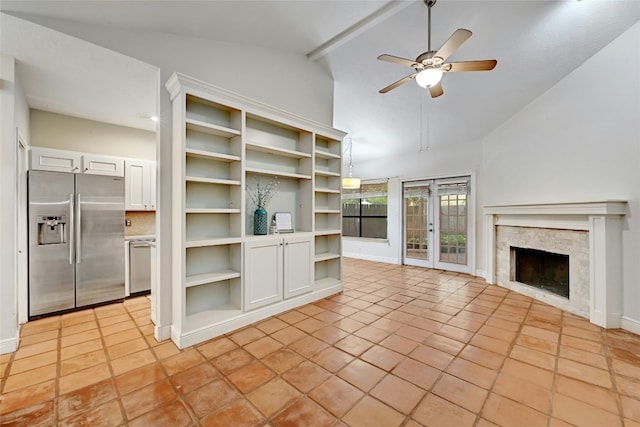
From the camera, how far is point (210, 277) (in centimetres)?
269

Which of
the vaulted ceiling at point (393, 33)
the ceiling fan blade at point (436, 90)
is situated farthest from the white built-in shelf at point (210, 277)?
the ceiling fan blade at point (436, 90)

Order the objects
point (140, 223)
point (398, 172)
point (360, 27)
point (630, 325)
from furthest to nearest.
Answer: point (398, 172) → point (140, 223) → point (360, 27) → point (630, 325)

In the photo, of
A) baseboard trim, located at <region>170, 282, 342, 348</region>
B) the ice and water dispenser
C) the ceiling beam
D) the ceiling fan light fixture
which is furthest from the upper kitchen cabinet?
the ceiling fan light fixture

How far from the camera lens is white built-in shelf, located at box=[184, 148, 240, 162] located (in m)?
2.53

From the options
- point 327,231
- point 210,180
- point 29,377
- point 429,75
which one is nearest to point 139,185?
point 210,180

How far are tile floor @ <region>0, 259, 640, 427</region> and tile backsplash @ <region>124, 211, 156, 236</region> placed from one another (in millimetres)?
1443

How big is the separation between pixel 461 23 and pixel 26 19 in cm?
384

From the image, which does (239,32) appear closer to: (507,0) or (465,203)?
(507,0)

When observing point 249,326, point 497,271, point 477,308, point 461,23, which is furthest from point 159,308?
point 497,271

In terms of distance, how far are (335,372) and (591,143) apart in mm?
3937

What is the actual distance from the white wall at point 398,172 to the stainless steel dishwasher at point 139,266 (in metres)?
4.76

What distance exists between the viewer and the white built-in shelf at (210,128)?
254 centimetres

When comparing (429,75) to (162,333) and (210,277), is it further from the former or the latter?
(162,333)

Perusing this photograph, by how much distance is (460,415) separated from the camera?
1618 mm
